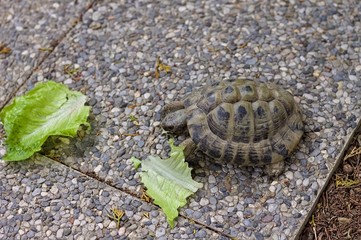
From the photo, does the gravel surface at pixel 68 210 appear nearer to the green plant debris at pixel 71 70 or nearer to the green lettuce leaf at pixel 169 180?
the green lettuce leaf at pixel 169 180

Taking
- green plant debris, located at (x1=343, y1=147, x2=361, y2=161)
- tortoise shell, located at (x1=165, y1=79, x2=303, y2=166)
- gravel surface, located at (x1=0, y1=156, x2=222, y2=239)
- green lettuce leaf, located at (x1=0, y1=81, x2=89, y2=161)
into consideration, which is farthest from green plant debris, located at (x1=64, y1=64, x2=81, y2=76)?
green plant debris, located at (x1=343, y1=147, x2=361, y2=161)

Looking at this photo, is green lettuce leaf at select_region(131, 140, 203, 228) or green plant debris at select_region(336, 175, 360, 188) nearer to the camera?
green lettuce leaf at select_region(131, 140, 203, 228)

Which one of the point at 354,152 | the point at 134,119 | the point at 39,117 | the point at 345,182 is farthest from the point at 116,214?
the point at 354,152

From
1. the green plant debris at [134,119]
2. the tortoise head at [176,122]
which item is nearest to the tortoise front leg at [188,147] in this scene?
the tortoise head at [176,122]

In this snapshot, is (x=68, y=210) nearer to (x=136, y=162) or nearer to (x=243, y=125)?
(x=136, y=162)

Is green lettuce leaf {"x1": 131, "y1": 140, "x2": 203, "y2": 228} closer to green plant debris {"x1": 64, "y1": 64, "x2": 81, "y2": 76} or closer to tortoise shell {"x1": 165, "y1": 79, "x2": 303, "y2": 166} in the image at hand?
tortoise shell {"x1": 165, "y1": 79, "x2": 303, "y2": 166}

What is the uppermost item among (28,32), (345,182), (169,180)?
(28,32)
